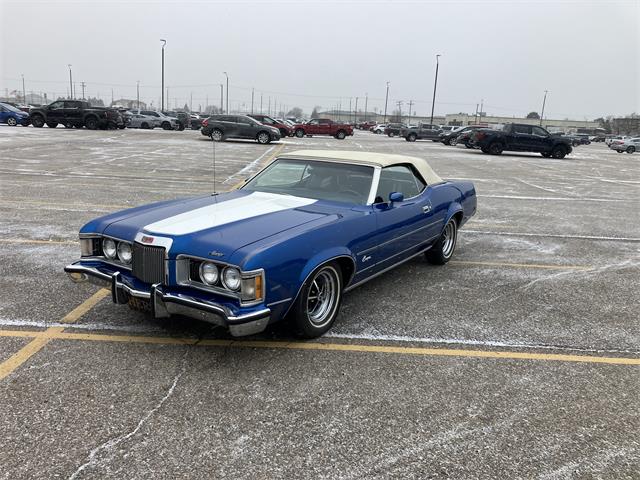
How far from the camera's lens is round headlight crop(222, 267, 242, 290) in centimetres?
325

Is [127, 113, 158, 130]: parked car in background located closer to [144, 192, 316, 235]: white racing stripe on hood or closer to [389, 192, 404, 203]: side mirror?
[144, 192, 316, 235]: white racing stripe on hood

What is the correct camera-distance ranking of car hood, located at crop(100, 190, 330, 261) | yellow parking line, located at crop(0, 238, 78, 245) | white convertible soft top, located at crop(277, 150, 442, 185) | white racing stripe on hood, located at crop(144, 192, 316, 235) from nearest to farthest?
car hood, located at crop(100, 190, 330, 261) → white racing stripe on hood, located at crop(144, 192, 316, 235) → white convertible soft top, located at crop(277, 150, 442, 185) → yellow parking line, located at crop(0, 238, 78, 245)

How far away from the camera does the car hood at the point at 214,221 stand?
338 centimetres

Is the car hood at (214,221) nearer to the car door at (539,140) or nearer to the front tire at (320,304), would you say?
the front tire at (320,304)

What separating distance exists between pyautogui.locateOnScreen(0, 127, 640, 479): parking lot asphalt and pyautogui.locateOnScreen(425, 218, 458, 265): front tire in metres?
0.12

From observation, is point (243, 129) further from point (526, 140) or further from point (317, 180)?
point (317, 180)

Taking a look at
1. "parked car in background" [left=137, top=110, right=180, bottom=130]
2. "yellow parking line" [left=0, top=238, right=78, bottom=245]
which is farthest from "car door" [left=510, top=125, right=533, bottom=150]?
"parked car in background" [left=137, top=110, right=180, bottom=130]

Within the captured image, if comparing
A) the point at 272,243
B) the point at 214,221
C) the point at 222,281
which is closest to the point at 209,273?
the point at 222,281

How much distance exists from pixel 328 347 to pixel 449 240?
2965 millimetres

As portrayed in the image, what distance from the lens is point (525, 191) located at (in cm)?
1327

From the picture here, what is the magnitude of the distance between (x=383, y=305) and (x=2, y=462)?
3139mm

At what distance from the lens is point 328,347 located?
12.4ft

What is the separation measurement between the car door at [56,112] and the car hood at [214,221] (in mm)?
32714

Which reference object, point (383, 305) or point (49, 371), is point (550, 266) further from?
point (49, 371)
